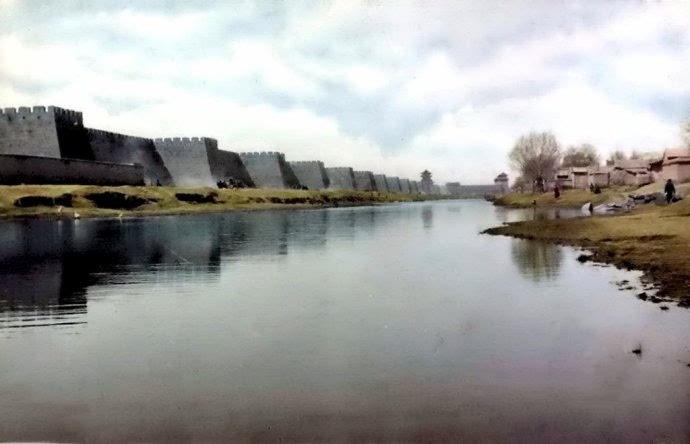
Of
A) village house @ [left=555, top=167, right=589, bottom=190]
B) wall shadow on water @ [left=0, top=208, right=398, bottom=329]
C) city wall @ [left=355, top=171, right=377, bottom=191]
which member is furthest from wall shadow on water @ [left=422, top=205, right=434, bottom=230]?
city wall @ [left=355, top=171, right=377, bottom=191]

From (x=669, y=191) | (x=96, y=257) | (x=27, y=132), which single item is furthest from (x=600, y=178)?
(x=96, y=257)

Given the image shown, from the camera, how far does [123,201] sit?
51.7 meters

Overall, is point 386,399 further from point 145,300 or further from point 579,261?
point 579,261

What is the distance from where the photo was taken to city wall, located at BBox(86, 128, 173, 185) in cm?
5975

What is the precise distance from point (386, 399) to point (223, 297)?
272 inches

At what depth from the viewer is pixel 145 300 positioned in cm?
1214

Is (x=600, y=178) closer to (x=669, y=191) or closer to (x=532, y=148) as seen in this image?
(x=669, y=191)

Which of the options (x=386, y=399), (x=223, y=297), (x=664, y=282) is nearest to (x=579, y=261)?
(x=664, y=282)

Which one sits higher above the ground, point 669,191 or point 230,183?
point 230,183

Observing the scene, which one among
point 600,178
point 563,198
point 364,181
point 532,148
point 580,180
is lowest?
point 563,198

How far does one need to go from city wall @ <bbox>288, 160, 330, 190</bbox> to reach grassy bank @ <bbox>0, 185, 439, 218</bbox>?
3467 centimetres

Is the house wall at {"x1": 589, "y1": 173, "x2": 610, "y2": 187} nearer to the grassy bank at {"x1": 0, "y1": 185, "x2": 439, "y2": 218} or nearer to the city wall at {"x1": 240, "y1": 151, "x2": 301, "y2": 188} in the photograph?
the grassy bank at {"x1": 0, "y1": 185, "x2": 439, "y2": 218}

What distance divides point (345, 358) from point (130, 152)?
221 ft

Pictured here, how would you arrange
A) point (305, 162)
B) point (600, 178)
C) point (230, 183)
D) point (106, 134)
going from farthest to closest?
1. point (305, 162)
2. point (230, 183)
3. point (600, 178)
4. point (106, 134)
